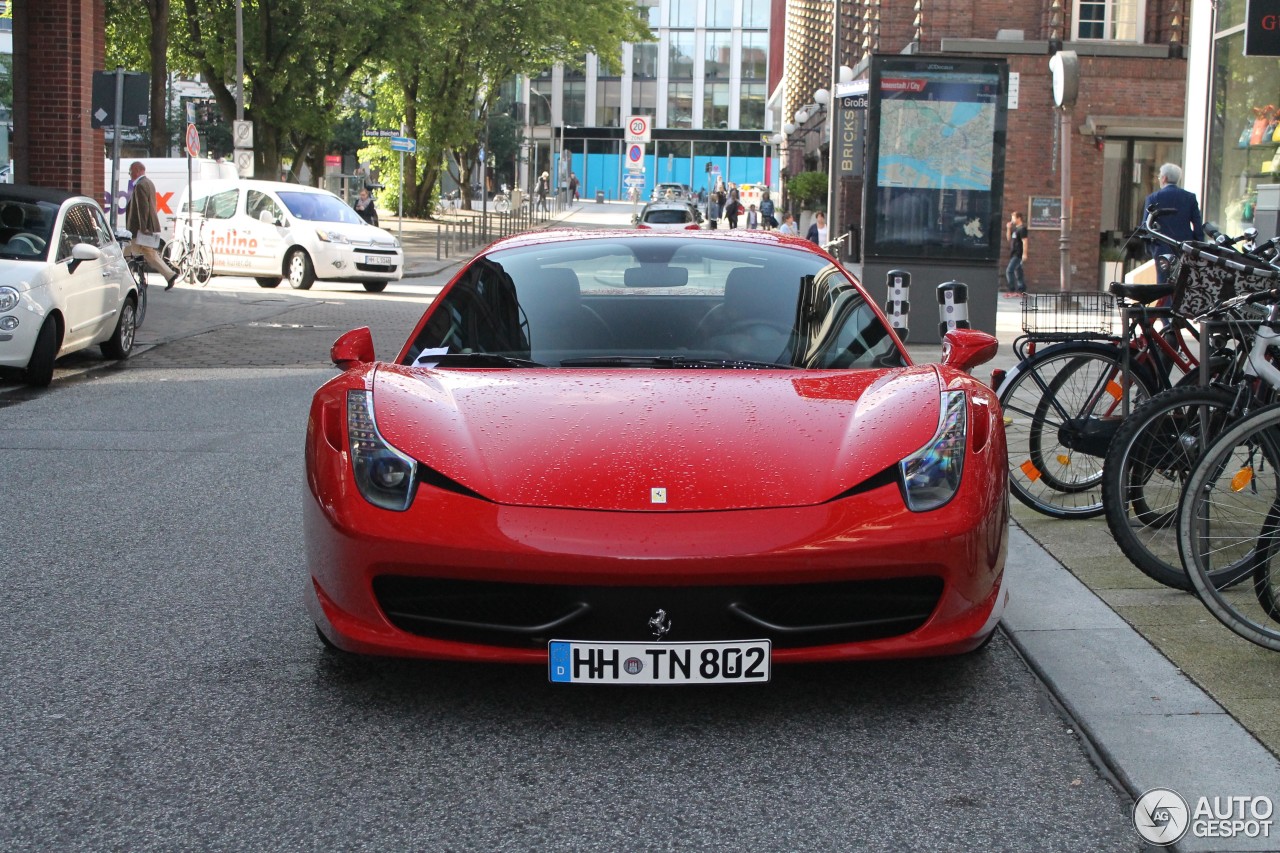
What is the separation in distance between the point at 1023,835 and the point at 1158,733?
80 cm

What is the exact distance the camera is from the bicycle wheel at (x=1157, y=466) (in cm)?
541

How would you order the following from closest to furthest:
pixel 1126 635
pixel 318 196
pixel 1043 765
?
pixel 1043 765
pixel 1126 635
pixel 318 196

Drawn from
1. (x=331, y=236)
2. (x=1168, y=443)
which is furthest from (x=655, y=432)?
(x=331, y=236)

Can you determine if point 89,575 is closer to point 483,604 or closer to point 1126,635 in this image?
point 483,604

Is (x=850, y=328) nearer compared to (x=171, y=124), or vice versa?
(x=850, y=328)

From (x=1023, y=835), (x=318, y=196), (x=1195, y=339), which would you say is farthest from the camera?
(x=318, y=196)

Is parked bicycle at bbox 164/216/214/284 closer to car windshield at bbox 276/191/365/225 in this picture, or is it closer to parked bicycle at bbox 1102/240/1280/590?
car windshield at bbox 276/191/365/225

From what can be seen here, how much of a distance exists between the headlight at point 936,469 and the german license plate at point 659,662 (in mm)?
579

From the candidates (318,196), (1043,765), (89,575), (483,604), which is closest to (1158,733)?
(1043,765)

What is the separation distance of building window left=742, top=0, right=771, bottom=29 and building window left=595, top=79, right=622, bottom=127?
963cm

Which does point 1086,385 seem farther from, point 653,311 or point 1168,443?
point 653,311

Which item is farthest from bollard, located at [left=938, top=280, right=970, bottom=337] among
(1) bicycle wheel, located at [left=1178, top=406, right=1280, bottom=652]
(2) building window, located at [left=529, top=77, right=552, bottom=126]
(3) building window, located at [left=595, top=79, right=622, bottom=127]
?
(2) building window, located at [left=529, top=77, right=552, bottom=126]

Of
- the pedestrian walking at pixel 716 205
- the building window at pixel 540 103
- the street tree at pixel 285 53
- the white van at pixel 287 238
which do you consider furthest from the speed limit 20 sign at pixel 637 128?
the building window at pixel 540 103

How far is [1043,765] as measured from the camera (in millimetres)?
3910
